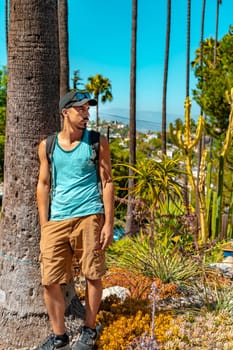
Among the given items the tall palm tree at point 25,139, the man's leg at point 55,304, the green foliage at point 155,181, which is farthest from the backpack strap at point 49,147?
the green foliage at point 155,181

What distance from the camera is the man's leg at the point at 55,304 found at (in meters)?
3.01

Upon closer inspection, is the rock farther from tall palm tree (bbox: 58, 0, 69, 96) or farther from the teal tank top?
tall palm tree (bbox: 58, 0, 69, 96)

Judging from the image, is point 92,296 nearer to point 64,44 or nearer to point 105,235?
point 105,235

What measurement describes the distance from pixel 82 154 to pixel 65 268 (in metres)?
0.76

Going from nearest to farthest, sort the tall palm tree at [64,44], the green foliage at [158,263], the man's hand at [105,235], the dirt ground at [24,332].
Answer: the man's hand at [105,235] < the dirt ground at [24,332] < the green foliage at [158,263] < the tall palm tree at [64,44]

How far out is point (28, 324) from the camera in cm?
344

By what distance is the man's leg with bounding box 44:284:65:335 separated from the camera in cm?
301

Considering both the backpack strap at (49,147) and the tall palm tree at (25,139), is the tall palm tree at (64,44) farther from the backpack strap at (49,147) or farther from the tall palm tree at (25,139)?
the backpack strap at (49,147)

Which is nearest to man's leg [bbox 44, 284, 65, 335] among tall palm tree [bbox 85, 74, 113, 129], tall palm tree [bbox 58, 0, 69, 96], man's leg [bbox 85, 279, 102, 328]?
man's leg [bbox 85, 279, 102, 328]

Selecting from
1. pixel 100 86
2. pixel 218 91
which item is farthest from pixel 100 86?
pixel 218 91

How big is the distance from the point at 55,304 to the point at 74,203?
72 cm

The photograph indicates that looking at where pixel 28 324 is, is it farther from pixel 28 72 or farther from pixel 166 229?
pixel 166 229

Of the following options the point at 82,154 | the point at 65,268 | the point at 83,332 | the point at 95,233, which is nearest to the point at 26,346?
the point at 83,332

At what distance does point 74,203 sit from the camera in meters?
2.90
